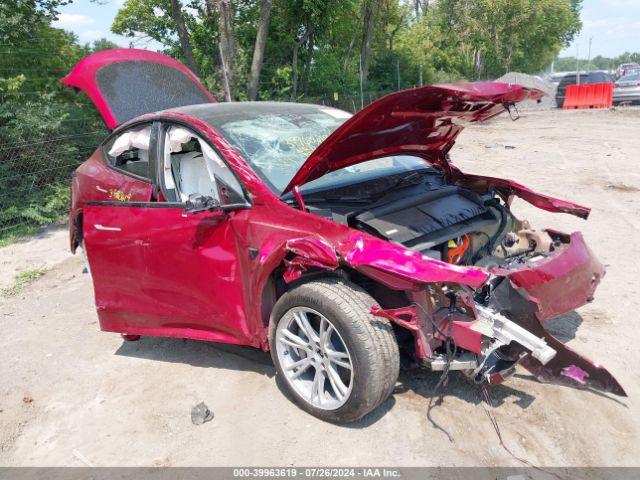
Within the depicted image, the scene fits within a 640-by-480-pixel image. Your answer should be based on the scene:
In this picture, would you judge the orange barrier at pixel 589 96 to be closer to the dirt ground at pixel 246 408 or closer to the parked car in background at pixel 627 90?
the parked car in background at pixel 627 90

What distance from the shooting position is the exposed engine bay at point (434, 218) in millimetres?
3238

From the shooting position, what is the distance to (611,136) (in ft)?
44.4

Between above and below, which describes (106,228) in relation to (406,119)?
below

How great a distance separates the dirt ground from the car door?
37 centimetres

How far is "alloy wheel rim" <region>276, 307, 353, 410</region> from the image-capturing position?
2963 millimetres

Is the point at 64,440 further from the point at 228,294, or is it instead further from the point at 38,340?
the point at 38,340

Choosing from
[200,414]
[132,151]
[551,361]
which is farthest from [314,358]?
[132,151]

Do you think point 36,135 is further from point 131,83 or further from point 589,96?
point 589,96

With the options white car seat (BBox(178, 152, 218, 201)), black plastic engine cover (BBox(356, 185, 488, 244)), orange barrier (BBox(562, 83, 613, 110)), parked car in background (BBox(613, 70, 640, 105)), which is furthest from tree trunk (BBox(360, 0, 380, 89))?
black plastic engine cover (BBox(356, 185, 488, 244))

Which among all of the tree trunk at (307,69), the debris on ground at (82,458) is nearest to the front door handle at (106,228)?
the debris on ground at (82,458)

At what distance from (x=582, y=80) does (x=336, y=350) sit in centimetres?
2487

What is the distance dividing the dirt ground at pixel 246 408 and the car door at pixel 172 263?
0.37 metres

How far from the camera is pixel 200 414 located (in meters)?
3.27

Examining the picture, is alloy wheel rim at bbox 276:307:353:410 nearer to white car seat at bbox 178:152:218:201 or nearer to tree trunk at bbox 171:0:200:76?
white car seat at bbox 178:152:218:201
